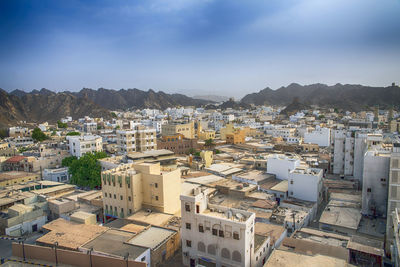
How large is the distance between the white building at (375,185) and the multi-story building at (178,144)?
3704cm

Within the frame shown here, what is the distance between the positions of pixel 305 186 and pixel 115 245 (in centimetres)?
1850

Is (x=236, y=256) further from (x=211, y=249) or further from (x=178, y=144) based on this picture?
(x=178, y=144)

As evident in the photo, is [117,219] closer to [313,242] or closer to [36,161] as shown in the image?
[313,242]

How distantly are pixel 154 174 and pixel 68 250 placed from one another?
8938 mm

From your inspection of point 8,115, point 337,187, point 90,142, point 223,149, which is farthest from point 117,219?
point 8,115

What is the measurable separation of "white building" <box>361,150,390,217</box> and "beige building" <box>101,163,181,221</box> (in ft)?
54.4

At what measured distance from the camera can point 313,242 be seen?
17641 mm

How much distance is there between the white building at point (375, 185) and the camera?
23.9m

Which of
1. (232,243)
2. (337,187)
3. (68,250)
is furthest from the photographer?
(337,187)

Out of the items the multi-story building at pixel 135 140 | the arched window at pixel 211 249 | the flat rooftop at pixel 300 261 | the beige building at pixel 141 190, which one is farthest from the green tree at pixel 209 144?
the flat rooftop at pixel 300 261

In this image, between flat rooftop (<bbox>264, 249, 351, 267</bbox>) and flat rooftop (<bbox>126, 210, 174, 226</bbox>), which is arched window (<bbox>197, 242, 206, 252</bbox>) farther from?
flat rooftop (<bbox>126, 210, 174, 226</bbox>)

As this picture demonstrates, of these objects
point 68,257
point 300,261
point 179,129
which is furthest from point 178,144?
point 300,261

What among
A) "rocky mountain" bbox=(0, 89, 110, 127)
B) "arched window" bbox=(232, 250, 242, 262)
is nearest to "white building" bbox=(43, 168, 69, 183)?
"arched window" bbox=(232, 250, 242, 262)

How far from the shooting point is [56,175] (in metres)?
39.3
